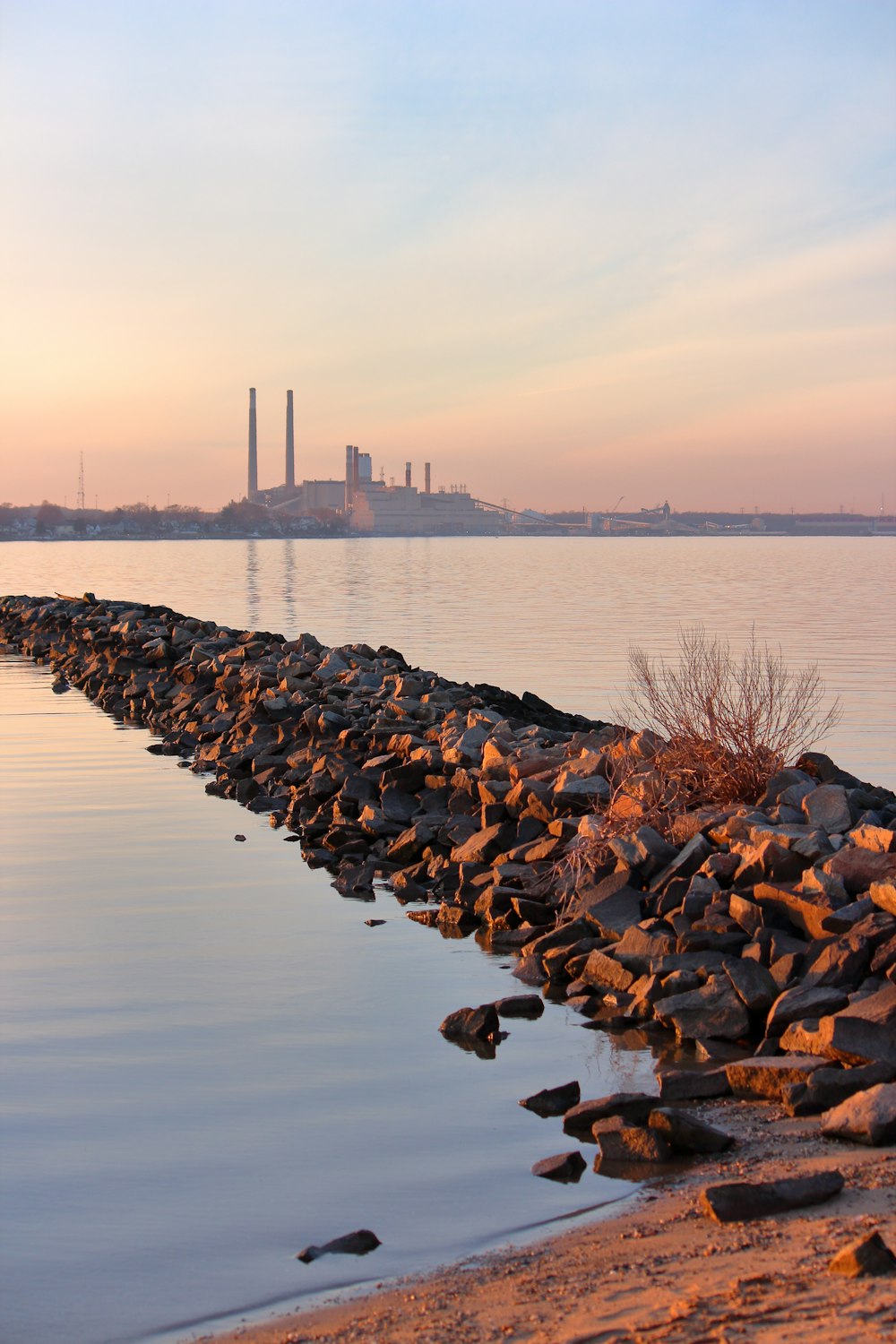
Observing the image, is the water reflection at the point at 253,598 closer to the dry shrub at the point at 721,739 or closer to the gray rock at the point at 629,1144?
the dry shrub at the point at 721,739

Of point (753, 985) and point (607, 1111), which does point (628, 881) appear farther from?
point (607, 1111)

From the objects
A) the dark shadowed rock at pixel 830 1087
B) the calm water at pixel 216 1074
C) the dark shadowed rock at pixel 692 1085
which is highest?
the dark shadowed rock at pixel 830 1087

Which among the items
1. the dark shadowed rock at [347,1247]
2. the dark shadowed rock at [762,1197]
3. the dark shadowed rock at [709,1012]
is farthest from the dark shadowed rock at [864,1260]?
the dark shadowed rock at [709,1012]

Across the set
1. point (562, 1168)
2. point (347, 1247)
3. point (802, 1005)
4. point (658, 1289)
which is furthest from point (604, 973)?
point (658, 1289)

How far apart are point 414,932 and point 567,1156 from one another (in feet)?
10.7

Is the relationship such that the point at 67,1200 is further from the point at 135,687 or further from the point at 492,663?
the point at 492,663

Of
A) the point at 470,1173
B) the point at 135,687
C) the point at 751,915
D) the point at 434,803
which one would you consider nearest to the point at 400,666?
the point at 135,687

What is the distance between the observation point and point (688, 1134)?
182 inches

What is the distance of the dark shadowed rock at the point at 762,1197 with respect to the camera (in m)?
4.02

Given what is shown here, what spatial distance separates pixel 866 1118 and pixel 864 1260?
1137mm

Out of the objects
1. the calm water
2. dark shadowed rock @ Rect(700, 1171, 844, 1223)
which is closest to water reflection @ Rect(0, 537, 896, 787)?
the calm water

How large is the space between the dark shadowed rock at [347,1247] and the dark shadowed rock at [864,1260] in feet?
4.33

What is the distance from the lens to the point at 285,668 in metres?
16.4

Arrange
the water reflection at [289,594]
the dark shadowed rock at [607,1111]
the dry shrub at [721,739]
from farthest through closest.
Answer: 1. the water reflection at [289,594]
2. the dry shrub at [721,739]
3. the dark shadowed rock at [607,1111]
